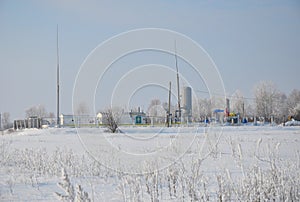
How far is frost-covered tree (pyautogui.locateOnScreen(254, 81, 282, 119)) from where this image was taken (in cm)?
6619

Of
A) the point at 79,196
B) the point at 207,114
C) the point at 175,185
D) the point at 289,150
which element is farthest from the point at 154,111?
the point at 79,196

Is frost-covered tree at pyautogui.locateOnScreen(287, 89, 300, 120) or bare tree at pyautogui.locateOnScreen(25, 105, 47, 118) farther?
bare tree at pyautogui.locateOnScreen(25, 105, 47, 118)

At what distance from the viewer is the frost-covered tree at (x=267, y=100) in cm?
6619

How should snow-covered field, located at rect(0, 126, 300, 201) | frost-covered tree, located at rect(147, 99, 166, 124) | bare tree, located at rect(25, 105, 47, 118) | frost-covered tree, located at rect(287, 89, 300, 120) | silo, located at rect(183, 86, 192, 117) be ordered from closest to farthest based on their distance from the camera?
snow-covered field, located at rect(0, 126, 300, 201) → silo, located at rect(183, 86, 192, 117) → frost-covered tree, located at rect(147, 99, 166, 124) → frost-covered tree, located at rect(287, 89, 300, 120) → bare tree, located at rect(25, 105, 47, 118)

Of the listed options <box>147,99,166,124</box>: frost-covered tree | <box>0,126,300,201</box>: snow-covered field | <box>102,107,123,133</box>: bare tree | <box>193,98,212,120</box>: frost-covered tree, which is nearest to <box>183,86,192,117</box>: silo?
<box>193,98,212,120</box>: frost-covered tree

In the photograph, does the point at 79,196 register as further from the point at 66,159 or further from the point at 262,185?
the point at 66,159

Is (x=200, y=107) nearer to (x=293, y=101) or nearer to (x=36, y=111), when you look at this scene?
(x=293, y=101)

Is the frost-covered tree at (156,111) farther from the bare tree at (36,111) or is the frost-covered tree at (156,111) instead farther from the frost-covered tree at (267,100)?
the bare tree at (36,111)

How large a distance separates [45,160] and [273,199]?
7109 mm

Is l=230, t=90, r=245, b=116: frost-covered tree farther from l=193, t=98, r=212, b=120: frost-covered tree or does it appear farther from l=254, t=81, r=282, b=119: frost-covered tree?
l=193, t=98, r=212, b=120: frost-covered tree

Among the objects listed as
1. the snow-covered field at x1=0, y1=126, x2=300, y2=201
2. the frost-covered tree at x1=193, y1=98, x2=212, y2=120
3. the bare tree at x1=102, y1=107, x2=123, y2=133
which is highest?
the frost-covered tree at x1=193, y1=98, x2=212, y2=120

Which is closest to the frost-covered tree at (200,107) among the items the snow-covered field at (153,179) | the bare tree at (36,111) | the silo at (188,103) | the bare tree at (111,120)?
the silo at (188,103)

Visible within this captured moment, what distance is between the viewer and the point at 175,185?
298 inches

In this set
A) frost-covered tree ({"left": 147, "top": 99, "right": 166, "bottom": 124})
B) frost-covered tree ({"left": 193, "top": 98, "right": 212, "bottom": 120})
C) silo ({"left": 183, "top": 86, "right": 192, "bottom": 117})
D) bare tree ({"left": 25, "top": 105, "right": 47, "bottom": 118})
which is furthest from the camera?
bare tree ({"left": 25, "top": 105, "right": 47, "bottom": 118})
